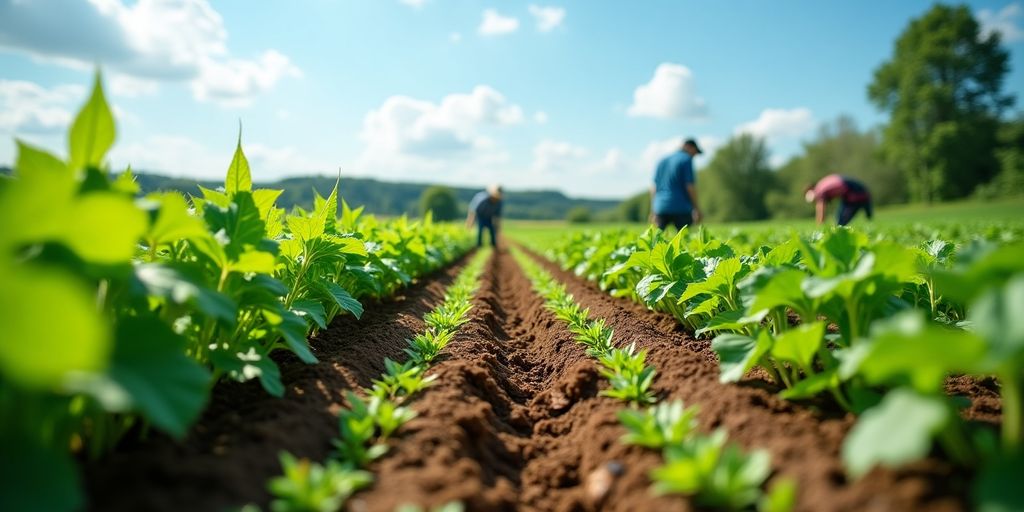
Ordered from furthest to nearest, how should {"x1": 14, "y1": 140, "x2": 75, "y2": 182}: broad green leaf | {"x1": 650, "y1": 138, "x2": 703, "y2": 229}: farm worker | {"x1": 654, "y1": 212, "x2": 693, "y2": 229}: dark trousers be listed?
{"x1": 654, "y1": 212, "x2": 693, "y2": 229}: dark trousers, {"x1": 650, "y1": 138, "x2": 703, "y2": 229}: farm worker, {"x1": 14, "y1": 140, "x2": 75, "y2": 182}: broad green leaf

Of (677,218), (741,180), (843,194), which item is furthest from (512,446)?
A: (741,180)

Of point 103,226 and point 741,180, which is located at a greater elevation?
point 741,180

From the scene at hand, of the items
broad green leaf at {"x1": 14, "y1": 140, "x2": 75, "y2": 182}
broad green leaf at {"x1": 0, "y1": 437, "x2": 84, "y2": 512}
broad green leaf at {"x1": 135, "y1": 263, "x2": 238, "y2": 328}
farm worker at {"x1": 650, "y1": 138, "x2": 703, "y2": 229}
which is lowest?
broad green leaf at {"x1": 0, "y1": 437, "x2": 84, "y2": 512}

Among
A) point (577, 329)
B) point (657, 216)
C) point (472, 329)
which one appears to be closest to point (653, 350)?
point (577, 329)

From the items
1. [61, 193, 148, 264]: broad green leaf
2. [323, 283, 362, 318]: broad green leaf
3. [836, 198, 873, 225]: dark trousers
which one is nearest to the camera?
[61, 193, 148, 264]: broad green leaf

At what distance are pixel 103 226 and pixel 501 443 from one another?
1.76 m

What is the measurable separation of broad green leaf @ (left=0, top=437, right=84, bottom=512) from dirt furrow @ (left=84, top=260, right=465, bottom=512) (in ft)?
0.88

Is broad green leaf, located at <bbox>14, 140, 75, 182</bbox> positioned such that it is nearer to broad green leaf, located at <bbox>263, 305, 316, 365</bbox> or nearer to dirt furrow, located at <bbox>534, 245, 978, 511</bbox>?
broad green leaf, located at <bbox>263, 305, 316, 365</bbox>

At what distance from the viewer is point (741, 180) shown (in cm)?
6700

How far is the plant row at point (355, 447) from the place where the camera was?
1.47 meters

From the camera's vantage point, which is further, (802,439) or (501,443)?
(501,443)

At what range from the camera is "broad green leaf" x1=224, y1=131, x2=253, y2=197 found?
2357 mm

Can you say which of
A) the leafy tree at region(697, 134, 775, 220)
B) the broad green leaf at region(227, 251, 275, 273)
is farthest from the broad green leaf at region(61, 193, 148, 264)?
the leafy tree at region(697, 134, 775, 220)

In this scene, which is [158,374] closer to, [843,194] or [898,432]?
[898,432]
